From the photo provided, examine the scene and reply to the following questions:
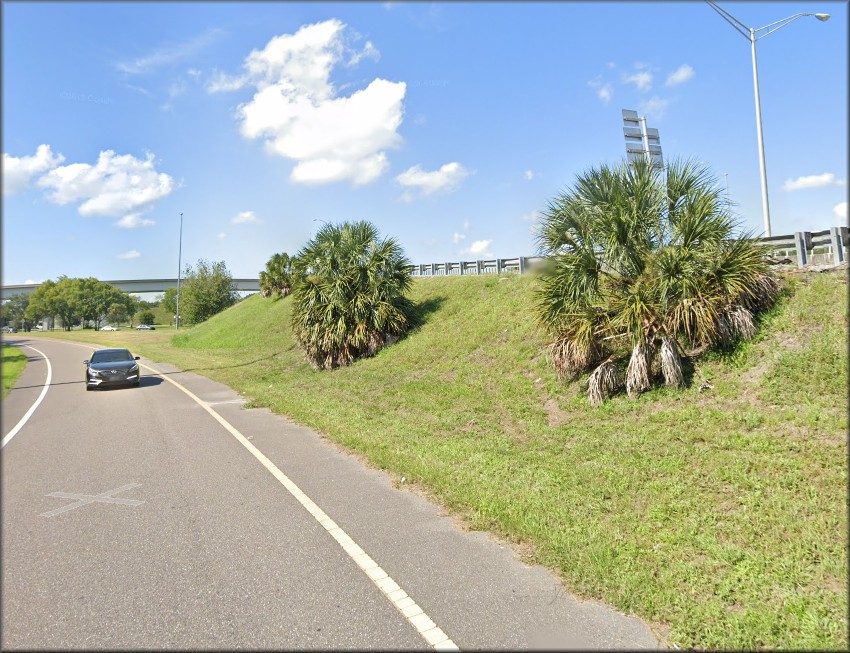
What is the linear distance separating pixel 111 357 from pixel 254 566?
58.0 ft

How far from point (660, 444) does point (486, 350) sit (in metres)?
8.08

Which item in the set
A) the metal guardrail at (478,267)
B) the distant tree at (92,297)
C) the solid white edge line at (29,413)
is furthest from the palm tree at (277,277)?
the distant tree at (92,297)

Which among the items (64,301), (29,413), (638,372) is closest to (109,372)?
(29,413)

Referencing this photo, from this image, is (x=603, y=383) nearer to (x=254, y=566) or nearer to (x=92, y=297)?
(x=254, y=566)

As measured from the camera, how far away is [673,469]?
6.23 m

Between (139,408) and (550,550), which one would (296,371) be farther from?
(550,550)

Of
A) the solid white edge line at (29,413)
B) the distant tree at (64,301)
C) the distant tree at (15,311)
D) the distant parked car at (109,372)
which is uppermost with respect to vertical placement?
the distant tree at (64,301)

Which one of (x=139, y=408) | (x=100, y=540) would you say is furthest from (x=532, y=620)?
(x=139, y=408)

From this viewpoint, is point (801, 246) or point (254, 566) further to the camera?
point (801, 246)

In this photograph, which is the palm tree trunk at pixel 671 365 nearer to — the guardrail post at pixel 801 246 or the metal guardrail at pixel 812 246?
the metal guardrail at pixel 812 246

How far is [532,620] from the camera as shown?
12.1ft

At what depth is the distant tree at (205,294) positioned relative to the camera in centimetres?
5847

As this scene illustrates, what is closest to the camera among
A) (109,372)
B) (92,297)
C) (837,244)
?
(92,297)

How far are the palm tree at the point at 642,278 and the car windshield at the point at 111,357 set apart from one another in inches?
618
